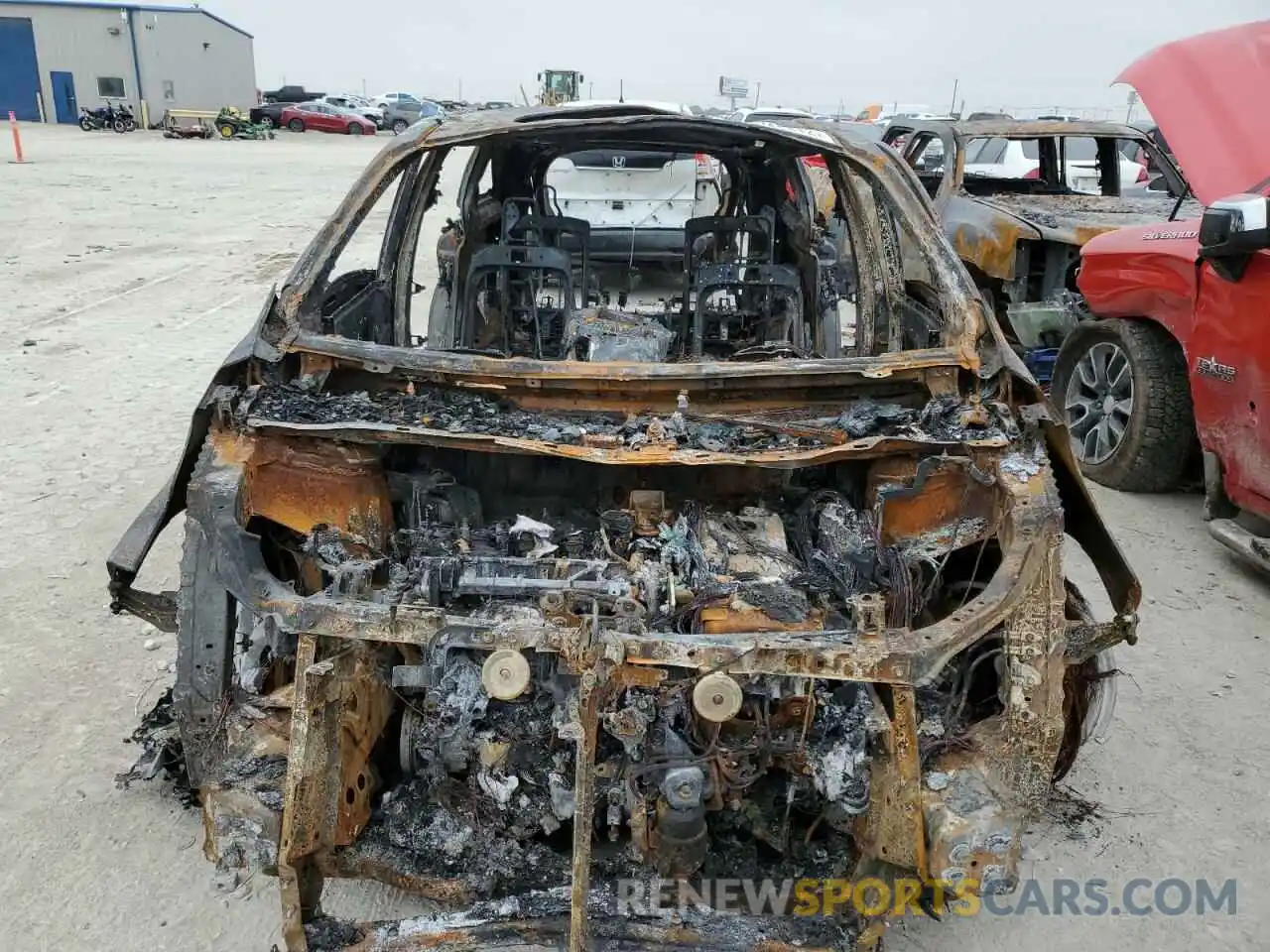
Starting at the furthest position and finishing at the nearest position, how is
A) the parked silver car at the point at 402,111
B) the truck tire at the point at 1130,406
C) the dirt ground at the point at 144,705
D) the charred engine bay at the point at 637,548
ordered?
the parked silver car at the point at 402,111
the truck tire at the point at 1130,406
the dirt ground at the point at 144,705
the charred engine bay at the point at 637,548

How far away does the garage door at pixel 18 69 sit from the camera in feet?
119

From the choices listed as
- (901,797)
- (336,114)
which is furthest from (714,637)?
(336,114)

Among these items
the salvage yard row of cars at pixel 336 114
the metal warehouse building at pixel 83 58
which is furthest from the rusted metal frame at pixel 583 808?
the metal warehouse building at pixel 83 58

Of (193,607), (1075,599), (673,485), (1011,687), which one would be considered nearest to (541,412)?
(673,485)

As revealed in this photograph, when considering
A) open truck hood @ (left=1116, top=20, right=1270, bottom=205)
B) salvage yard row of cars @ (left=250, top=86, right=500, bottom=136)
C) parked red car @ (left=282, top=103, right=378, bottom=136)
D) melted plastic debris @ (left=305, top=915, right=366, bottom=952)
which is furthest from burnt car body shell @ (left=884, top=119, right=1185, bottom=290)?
parked red car @ (left=282, top=103, right=378, bottom=136)

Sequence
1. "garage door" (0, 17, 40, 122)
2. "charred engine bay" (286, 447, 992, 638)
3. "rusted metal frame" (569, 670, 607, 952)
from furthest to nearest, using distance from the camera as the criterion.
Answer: "garage door" (0, 17, 40, 122) < "charred engine bay" (286, 447, 992, 638) < "rusted metal frame" (569, 670, 607, 952)

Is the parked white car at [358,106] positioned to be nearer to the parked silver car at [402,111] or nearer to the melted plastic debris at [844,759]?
the parked silver car at [402,111]

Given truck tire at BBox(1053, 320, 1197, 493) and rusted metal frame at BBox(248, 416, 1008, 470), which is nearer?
rusted metal frame at BBox(248, 416, 1008, 470)

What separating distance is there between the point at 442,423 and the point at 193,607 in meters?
0.75

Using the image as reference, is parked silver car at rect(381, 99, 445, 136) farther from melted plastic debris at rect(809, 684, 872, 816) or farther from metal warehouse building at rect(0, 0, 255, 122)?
melted plastic debris at rect(809, 684, 872, 816)

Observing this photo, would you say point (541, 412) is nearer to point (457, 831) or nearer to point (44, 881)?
point (457, 831)

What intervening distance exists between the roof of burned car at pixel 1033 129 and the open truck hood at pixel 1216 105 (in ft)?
11.2

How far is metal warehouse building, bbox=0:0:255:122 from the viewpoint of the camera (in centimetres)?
3588

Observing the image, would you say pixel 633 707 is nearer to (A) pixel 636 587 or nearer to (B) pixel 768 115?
(A) pixel 636 587
